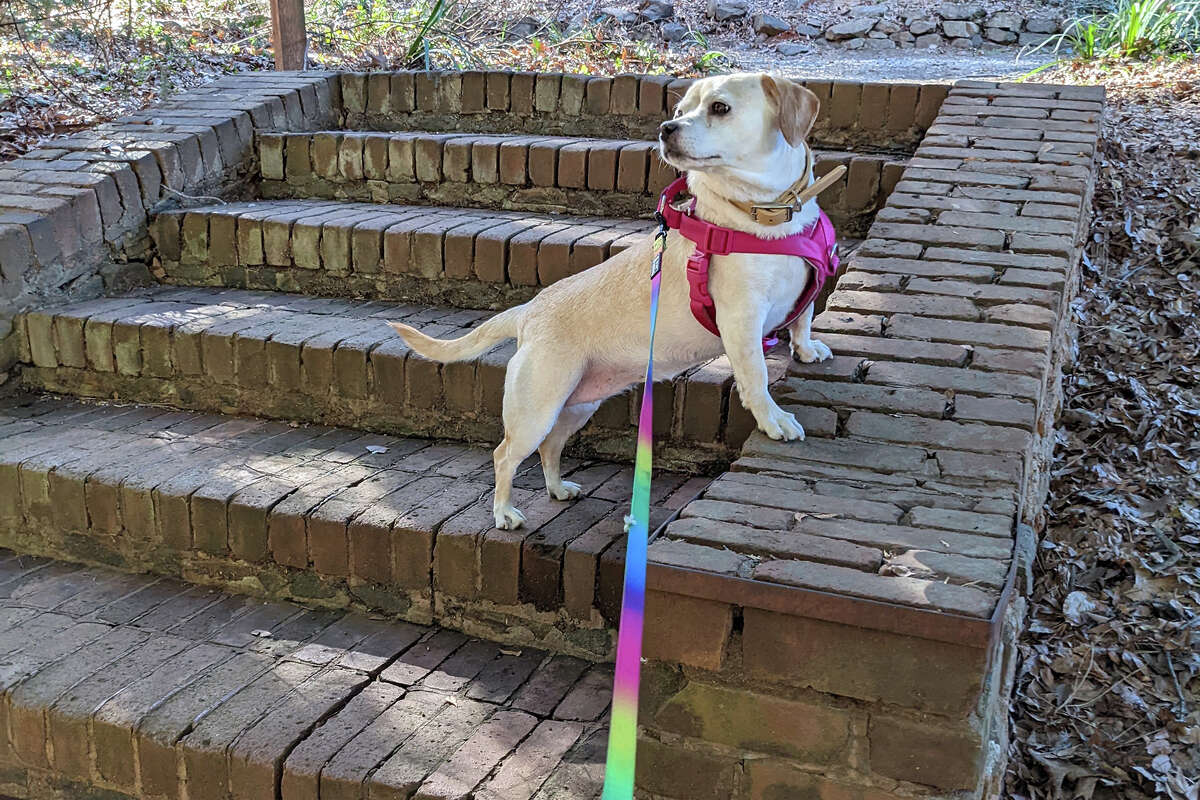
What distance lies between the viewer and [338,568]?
2957 mm

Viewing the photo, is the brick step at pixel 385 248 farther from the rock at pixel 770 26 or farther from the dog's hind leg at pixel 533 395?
the rock at pixel 770 26

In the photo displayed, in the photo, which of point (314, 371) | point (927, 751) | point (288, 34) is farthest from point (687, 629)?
point (288, 34)

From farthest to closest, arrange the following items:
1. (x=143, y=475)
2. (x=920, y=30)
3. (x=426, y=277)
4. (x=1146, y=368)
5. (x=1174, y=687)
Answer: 1. (x=920, y=30)
2. (x=426, y=277)
3. (x=1146, y=368)
4. (x=143, y=475)
5. (x=1174, y=687)

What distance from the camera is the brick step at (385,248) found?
3.88 meters

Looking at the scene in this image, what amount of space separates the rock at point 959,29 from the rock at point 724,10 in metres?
1.99

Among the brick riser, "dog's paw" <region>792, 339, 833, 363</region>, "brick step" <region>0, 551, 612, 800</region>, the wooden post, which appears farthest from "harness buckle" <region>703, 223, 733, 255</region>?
the wooden post

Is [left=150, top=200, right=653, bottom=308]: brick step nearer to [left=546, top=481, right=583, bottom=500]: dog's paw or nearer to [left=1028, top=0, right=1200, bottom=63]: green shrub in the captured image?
[left=546, top=481, right=583, bottom=500]: dog's paw

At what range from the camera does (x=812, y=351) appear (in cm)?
259

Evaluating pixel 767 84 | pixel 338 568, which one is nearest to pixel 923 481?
pixel 767 84

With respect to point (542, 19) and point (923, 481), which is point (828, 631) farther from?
point (542, 19)

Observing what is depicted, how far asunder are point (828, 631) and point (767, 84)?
1263 millimetres

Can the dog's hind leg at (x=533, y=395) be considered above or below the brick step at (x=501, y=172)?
below

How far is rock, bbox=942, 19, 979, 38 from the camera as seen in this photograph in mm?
10055

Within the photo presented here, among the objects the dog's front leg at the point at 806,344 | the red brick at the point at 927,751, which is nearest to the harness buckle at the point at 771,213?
the dog's front leg at the point at 806,344
